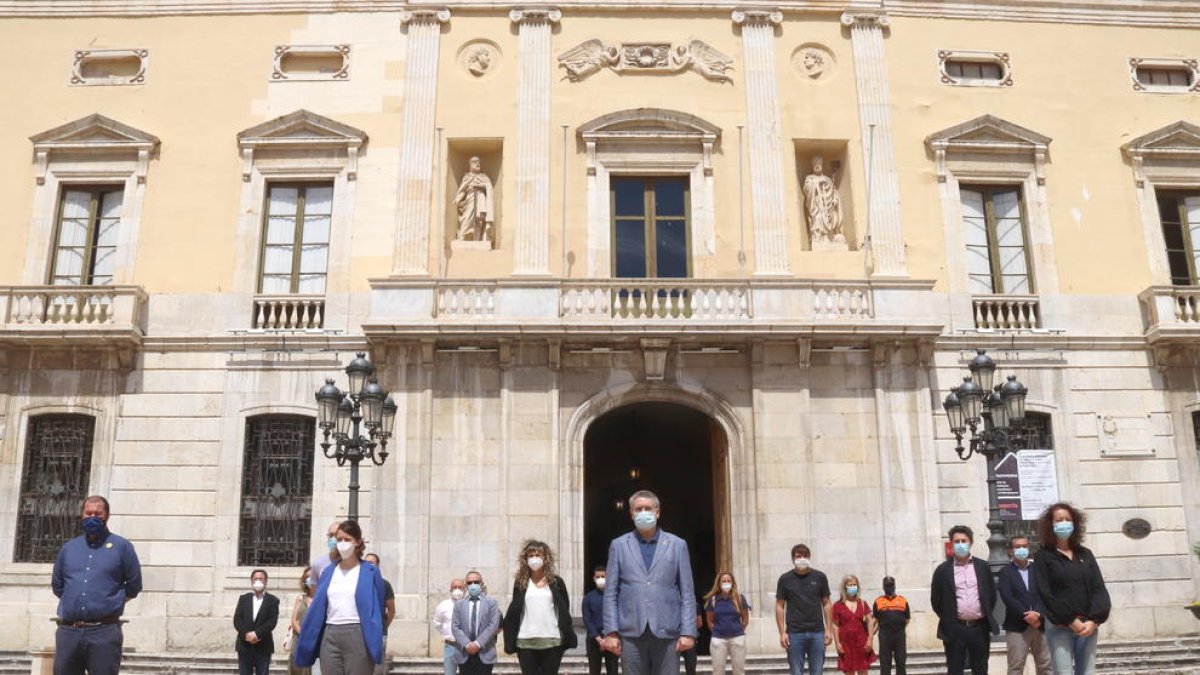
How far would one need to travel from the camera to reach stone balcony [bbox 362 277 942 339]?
16734 mm

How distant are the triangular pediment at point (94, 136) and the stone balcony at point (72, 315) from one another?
3024mm

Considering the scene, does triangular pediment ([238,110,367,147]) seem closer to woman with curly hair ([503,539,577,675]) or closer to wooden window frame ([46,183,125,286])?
wooden window frame ([46,183,125,286])

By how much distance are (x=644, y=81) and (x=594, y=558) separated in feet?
34.6

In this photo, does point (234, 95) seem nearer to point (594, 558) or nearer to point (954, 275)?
point (594, 558)

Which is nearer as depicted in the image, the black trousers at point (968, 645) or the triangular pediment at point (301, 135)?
the black trousers at point (968, 645)

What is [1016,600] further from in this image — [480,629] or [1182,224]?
[1182,224]

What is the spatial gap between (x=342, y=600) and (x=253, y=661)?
17.9ft

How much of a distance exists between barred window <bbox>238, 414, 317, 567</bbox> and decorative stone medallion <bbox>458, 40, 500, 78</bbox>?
24.1ft

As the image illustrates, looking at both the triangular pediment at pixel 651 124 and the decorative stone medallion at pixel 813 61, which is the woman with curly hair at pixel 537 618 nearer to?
the triangular pediment at pixel 651 124

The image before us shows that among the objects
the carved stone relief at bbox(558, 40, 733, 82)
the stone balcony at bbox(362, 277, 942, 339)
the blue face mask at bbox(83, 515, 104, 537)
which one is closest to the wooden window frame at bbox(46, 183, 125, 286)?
the stone balcony at bbox(362, 277, 942, 339)

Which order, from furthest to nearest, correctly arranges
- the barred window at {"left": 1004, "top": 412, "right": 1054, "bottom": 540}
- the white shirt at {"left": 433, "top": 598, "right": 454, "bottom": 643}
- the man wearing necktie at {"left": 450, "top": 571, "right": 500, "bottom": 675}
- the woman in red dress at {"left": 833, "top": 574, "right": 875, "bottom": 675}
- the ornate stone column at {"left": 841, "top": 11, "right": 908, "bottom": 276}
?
the ornate stone column at {"left": 841, "top": 11, "right": 908, "bottom": 276} → the barred window at {"left": 1004, "top": 412, "right": 1054, "bottom": 540} → the woman in red dress at {"left": 833, "top": 574, "right": 875, "bottom": 675} → the white shirt at {"left": 433, "top": 598, "right": 454, "bottom": 643} → the man wearing necktie at {"left": 450, "top": 571, "right": 500, "bottom": 675}

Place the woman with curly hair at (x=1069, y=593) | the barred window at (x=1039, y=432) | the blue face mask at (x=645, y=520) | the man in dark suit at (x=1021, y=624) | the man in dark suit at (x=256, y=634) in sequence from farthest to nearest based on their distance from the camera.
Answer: the barred window at (x=1039, y=432) < the man in dark suit at (x=256, y=634) < the man in dark suit at (x=1021, y=624) < the woman with curly hair at (x=1069, y=593) < the blue face mask at (x=645, y=520)

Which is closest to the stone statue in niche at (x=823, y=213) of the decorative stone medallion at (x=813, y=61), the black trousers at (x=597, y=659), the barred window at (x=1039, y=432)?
the decorative stone medallion at (x=813, y=61)

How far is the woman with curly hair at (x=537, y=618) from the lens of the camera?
9445 millimetres
